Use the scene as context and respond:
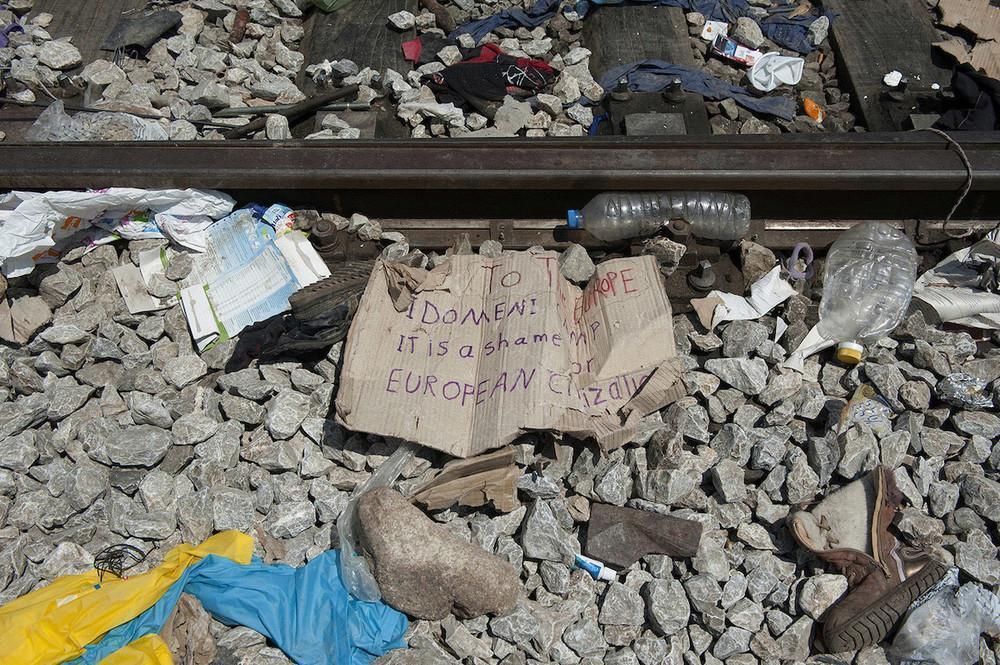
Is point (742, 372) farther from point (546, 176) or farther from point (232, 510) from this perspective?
point (232, 510)

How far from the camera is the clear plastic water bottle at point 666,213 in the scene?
3.59 m

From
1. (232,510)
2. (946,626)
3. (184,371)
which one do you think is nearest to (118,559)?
(232,510)

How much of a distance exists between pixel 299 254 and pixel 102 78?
2.01 m

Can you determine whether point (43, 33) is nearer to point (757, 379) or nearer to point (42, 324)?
point (42, 324)

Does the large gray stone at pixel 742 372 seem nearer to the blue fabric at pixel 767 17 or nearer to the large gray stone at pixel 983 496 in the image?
the large gray stone at pixel 983 496

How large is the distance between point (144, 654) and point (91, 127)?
2877 millimetres

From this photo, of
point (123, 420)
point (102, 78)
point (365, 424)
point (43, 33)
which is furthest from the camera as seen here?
point (43, 33)

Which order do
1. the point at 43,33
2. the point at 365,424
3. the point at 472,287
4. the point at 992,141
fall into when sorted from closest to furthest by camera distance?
the point at 365,424
the point at 472,287
the point at 992,141
the point at 43,33

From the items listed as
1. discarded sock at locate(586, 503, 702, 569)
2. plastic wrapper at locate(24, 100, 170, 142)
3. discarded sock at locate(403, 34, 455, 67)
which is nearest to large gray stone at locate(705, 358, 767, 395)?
discarded sock at locate(586, 503, 702, 569)

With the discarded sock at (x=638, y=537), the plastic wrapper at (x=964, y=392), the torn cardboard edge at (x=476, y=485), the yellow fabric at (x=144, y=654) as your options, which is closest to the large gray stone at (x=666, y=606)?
the discarded sock at (x=638, y=537)

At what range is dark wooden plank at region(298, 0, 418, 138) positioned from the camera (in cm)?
483

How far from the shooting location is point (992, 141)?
3.65 meters

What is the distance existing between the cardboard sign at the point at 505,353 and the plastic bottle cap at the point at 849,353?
689 mm

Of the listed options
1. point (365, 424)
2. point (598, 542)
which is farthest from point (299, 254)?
point (598, 542)
